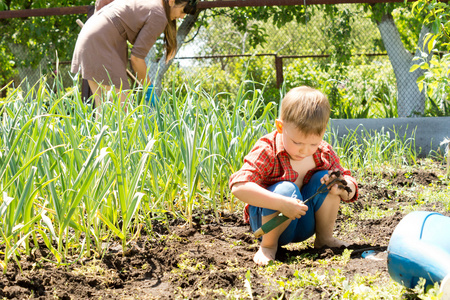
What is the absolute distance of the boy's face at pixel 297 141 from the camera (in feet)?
5.92

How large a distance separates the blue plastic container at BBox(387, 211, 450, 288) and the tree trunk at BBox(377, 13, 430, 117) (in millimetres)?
4372

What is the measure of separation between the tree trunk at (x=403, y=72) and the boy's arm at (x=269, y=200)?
4220 millimetres

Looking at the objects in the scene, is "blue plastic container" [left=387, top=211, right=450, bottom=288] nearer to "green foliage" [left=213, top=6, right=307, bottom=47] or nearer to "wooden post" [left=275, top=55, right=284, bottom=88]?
"wooden post" [left=275, top=55, right=284, bottom=88]

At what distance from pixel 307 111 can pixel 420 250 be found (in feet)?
2.10

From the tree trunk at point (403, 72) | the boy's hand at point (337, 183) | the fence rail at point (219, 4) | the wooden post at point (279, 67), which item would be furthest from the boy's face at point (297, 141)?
the tree trunk at point (403, 72)

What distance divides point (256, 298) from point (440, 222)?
2.02ft

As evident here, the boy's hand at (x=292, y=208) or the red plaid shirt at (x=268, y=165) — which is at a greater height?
the red plaid shirt at (x=268, y=165)

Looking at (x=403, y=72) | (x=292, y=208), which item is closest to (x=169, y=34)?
(x=292, y=208)

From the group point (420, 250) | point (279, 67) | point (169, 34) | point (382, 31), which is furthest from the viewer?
point (382, 31)

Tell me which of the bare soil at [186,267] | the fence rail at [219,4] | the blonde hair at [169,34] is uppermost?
the fence rail at [219,4]

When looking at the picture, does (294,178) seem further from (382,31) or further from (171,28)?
(382,31)

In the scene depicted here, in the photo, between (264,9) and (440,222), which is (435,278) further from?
(264,9)

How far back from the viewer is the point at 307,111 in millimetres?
1781

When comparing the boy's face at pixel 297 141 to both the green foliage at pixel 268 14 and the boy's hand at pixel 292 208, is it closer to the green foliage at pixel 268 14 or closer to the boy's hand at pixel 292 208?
the boy's hand at pixel 292 208
